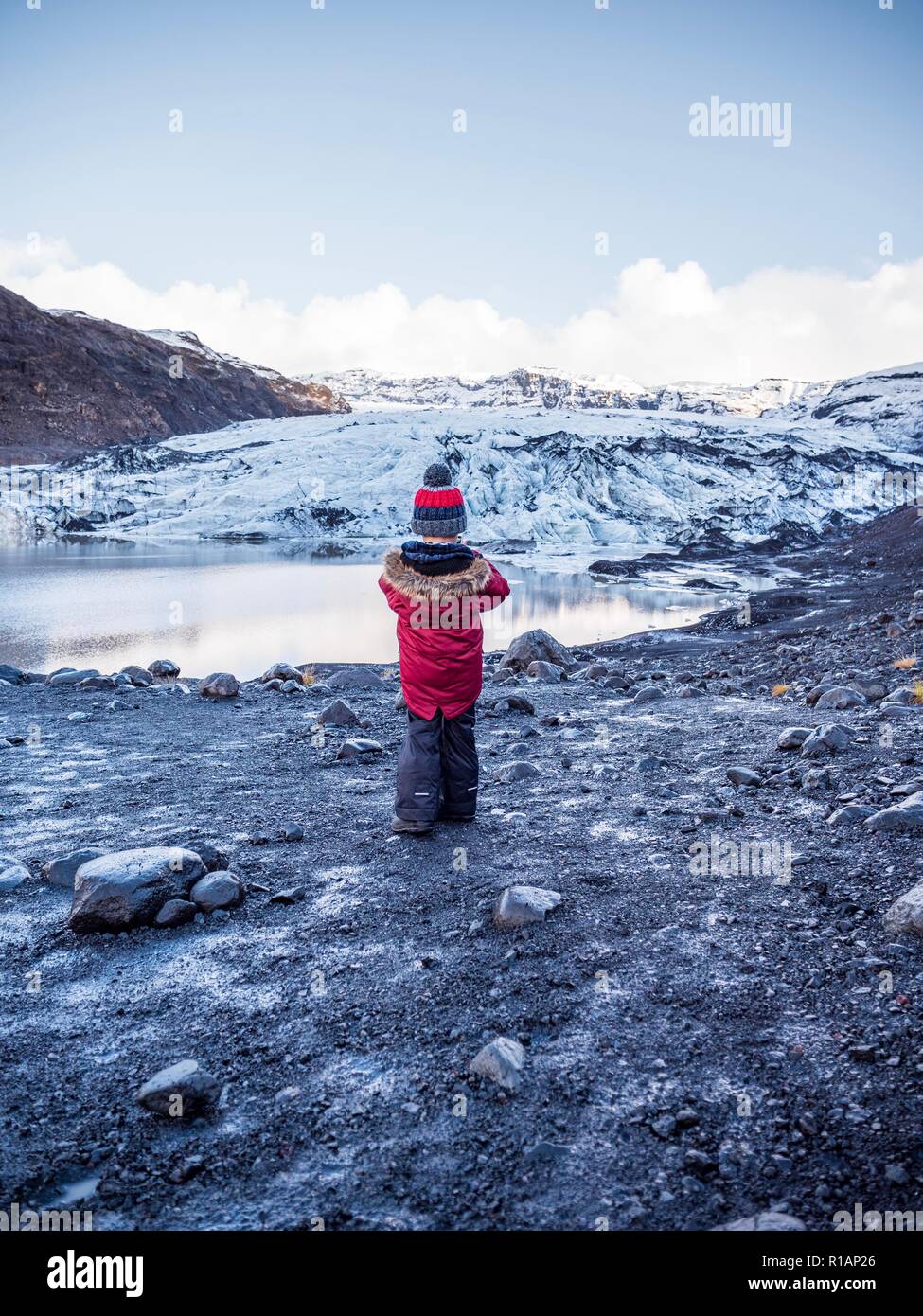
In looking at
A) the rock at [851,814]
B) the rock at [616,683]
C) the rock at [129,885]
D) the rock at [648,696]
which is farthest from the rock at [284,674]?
the rock at [851,814]

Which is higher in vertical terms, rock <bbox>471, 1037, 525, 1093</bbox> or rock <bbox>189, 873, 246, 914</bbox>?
rock <bbox>189, 873, 246, 914</bbox>

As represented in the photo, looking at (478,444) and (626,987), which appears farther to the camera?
(478,444)

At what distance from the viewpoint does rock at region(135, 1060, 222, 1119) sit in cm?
A: 192

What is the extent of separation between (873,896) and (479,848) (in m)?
1.44

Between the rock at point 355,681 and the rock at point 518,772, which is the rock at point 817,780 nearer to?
the rock at point 518,772

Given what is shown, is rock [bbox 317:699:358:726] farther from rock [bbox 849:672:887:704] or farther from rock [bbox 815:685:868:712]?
rock [bbox 849:672:887:704]

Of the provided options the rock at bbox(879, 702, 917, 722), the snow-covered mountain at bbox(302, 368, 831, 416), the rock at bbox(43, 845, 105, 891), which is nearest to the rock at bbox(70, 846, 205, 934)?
the rock at bbox(43, 845, 105, 891)

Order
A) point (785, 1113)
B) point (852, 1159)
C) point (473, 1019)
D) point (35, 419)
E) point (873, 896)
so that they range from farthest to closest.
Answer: point (35, 419)
point (873, 896)
point (473, 1019)
point (785, 1113)
point (852, 1159)

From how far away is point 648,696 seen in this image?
6863 millimetres

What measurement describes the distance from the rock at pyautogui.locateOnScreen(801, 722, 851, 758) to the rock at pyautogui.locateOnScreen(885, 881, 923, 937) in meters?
1.86

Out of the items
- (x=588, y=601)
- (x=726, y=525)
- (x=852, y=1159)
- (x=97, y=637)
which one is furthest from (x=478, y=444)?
(x=852, y=1159)

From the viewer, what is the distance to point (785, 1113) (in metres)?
1.79

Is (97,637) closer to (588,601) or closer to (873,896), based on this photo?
(588,601)

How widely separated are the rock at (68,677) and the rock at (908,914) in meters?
7.16
